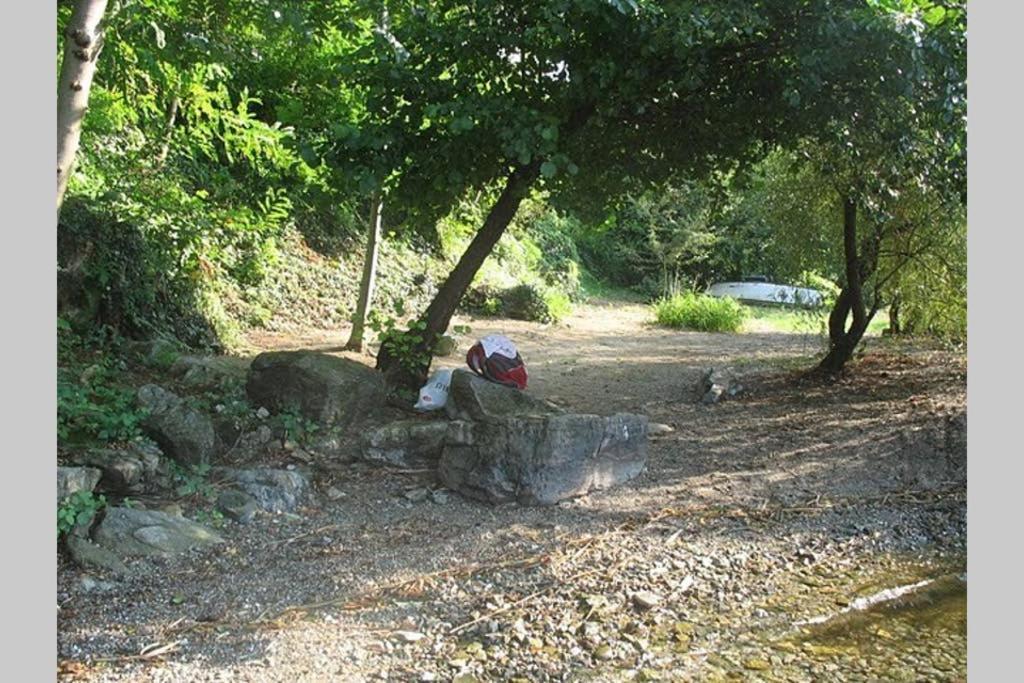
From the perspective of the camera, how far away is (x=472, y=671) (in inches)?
142

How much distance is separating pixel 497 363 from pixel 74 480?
10.4 ft

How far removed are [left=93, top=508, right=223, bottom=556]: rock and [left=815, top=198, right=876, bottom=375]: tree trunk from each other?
633 cm

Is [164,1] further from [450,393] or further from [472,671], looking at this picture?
[472,671]

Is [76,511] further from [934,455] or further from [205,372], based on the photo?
[934,455]

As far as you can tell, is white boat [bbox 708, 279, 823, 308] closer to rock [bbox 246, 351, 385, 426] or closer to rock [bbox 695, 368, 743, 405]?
rock [bbox 695, 368, 743, 405]

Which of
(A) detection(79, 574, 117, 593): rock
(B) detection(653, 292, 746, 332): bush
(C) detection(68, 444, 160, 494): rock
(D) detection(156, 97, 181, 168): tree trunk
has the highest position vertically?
(D) detection(156, 97, 181, 168): tree trunk

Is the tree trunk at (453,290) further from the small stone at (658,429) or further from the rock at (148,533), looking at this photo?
the rock at (148,533)

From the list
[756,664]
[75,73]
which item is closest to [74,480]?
[75,73]

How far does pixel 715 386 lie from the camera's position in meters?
8.77

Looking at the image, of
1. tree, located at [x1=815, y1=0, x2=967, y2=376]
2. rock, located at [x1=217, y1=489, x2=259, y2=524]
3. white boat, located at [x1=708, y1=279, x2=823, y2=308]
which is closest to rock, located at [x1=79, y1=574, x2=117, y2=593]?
rock, located at [x1=217, y1=489, x2=259, y2=524]

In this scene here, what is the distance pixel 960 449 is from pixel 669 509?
9.19 feet

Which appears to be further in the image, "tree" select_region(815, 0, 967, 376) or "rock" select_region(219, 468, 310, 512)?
"tree" select_region(815, 0, 967, 376)

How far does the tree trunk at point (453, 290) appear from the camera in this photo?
714cm

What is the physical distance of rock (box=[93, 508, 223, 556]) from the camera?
4.45 meters
